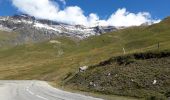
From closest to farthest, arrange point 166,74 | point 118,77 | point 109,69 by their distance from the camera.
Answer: point 166,74 → point 118,77 → point 109,69

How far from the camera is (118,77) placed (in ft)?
159

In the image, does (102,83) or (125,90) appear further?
(102,83)

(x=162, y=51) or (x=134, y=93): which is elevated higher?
(x=162, y=51)

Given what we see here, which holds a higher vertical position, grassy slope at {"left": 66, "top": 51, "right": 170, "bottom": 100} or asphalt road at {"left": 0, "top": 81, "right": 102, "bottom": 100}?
grassy slope at {"left": 66, "top": 51, "right": 170, "bottom": 100}

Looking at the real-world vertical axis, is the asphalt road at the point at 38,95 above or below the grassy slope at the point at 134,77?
below

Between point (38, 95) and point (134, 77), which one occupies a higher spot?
point (134, 77)

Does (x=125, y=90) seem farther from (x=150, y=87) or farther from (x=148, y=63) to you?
(x=148, y=63)

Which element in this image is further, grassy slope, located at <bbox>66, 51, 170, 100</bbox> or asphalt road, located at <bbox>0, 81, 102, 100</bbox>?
grassy slope, located at <bbox>66, 51, 170, 100</bbox>

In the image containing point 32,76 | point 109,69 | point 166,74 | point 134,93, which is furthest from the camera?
point 32,76

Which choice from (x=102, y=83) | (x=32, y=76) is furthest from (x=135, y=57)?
(x=32, y=76)

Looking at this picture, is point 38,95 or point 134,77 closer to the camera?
point 38,95

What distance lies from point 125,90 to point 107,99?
768cm

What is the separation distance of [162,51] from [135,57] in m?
5.31

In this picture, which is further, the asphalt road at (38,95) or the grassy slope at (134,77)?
the grassy slope at (134,77)
